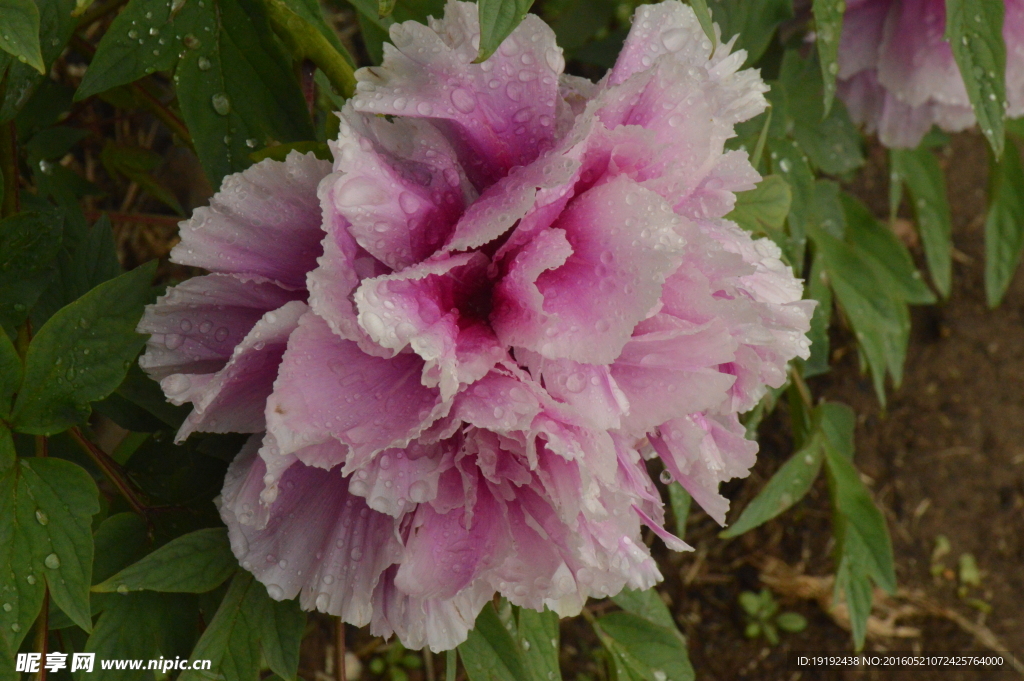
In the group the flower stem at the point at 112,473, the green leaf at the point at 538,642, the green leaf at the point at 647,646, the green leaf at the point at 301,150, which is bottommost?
the green leaf at the point at 647,646

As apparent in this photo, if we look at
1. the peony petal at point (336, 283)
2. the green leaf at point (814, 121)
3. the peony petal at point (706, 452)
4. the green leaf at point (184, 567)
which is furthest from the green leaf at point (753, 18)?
the green leaf at point (184, 567)

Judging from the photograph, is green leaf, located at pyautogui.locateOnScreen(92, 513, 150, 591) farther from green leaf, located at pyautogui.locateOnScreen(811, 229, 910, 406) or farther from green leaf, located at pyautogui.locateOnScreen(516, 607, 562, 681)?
green leaf, located at pyautogui.locateOnScreen(811, 229, 910, 406)

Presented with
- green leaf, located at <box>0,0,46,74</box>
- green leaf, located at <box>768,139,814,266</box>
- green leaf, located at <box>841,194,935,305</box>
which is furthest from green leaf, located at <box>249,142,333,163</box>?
green leaf, located at <box>841,194,935,305</box>

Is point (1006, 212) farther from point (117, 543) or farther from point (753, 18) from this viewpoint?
point (117, 543)

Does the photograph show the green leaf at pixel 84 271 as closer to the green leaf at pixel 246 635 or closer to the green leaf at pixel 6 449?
the green leaf at pixel 6 449

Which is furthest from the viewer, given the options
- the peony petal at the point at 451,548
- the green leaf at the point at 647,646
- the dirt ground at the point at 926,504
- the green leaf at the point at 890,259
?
the dirt ground at the point at 926,504
